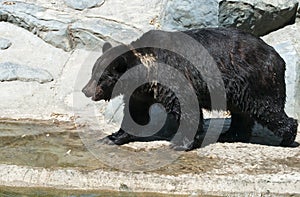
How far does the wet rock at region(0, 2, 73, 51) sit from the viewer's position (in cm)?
978

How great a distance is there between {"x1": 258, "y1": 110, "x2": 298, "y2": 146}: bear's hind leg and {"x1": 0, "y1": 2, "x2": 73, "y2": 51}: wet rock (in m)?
3.75

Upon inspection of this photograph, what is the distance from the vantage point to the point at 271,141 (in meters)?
7.50

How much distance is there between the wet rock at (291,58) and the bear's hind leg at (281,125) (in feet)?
2.97

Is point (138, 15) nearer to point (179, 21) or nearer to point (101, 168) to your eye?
point (179, 21)

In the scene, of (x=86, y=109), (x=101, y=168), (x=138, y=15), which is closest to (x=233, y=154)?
(x=101, y=168)

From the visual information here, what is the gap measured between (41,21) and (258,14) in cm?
330

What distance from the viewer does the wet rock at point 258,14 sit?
9008mm

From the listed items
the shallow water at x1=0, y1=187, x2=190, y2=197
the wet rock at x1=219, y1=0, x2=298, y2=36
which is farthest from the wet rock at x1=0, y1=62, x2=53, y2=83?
the shallow water at x1=0, y1=187, x2=190, y2=197

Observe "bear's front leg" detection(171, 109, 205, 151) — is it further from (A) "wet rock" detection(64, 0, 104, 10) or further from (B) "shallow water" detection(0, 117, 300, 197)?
(A) "wet rock" detection(64, 0, 104, 10)

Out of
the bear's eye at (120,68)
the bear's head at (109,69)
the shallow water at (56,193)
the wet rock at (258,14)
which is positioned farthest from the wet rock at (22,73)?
the shallow water at (56,193)

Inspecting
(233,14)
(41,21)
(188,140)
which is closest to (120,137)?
(188,140)

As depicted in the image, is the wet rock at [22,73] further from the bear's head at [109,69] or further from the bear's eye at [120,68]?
the bear's eye at [120,68]

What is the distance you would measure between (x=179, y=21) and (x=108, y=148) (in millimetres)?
2912

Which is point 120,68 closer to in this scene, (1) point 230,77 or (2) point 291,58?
(1) point 230,77
